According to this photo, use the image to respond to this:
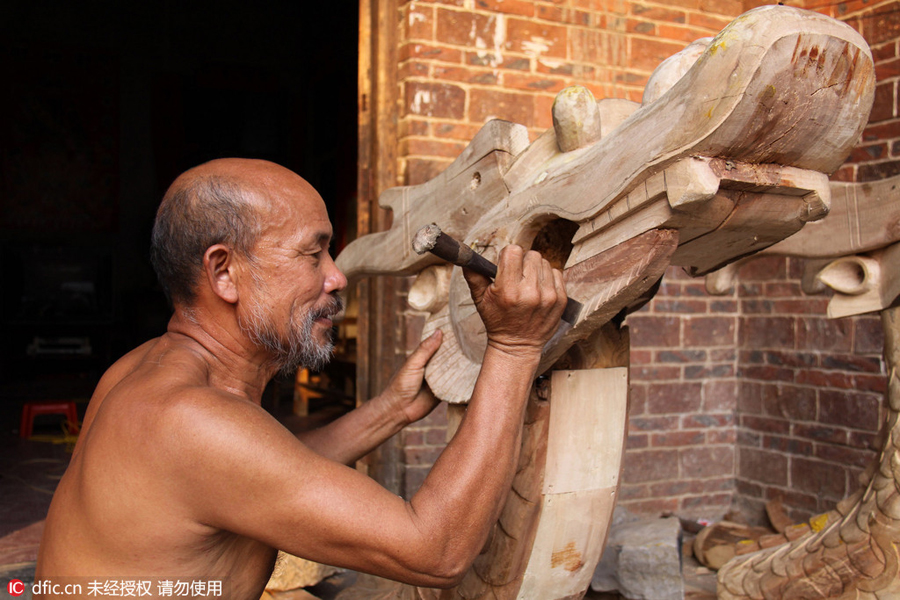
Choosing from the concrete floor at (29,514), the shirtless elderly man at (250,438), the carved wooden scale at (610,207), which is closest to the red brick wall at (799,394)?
the concrete floor at (29,514)

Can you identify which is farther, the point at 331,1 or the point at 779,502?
the point at 331,1

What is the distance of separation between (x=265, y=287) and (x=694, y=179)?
2.84 ft

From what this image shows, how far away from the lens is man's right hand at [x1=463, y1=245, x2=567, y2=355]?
1337 mm

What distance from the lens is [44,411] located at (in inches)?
227

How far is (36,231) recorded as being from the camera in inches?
384

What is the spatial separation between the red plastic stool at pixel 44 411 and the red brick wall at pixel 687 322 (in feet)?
11.7

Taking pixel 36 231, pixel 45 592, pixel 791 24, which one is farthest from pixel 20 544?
pixel 36 231

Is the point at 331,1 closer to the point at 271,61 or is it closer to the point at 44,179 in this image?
the point at 271,61

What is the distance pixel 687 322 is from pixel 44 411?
4.86m

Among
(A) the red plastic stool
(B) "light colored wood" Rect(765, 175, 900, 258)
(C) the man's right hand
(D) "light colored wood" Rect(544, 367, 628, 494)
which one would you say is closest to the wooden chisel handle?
(C) the man's right hand

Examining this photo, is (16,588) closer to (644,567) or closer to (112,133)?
(644,567)

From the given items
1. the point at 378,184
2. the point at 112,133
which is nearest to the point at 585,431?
the point at 378,184

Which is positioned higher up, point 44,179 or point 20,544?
point 44,179

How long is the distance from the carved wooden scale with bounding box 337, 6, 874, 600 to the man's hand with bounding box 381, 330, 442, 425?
0.24ft
